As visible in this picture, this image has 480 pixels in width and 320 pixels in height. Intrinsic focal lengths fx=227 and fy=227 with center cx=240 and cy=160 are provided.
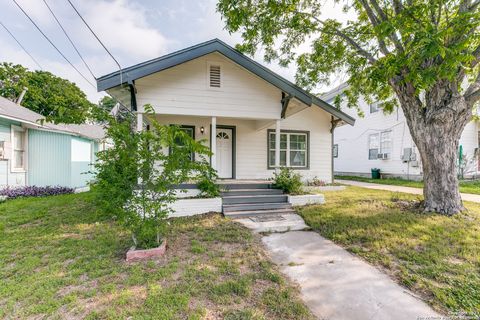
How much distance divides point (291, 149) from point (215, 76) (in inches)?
177

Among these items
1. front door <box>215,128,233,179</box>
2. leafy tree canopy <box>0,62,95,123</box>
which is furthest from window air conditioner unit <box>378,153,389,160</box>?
leafy tree canopy <box>0,62,95,123</box>

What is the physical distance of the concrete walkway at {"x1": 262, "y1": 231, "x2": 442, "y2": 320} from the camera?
241 cm

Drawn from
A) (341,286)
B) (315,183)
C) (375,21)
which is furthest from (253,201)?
(375,21)

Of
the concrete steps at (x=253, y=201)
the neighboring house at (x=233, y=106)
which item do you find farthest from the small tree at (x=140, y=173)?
the concrete steps at (x=253, y=201)

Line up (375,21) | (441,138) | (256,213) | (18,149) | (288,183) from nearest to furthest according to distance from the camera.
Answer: (441,138)
(375,21)
(256,213)
(288,183)
(18,149)

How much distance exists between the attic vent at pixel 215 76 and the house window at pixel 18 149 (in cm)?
809

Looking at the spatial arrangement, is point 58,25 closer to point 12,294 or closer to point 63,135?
point 63,135

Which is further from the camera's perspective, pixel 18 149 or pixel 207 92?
pixel 18 149

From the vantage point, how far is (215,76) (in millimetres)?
7664

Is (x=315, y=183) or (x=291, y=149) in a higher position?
(x=291, y=149)

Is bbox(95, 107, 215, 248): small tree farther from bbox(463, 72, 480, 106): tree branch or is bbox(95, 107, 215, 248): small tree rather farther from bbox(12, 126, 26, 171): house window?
bbox(12, 126, 26, 171): house window

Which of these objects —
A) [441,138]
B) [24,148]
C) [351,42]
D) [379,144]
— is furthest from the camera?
[379,144]

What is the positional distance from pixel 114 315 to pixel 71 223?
167 inches

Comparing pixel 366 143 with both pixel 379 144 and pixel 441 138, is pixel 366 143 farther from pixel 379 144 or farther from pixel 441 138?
pixel 441 138
